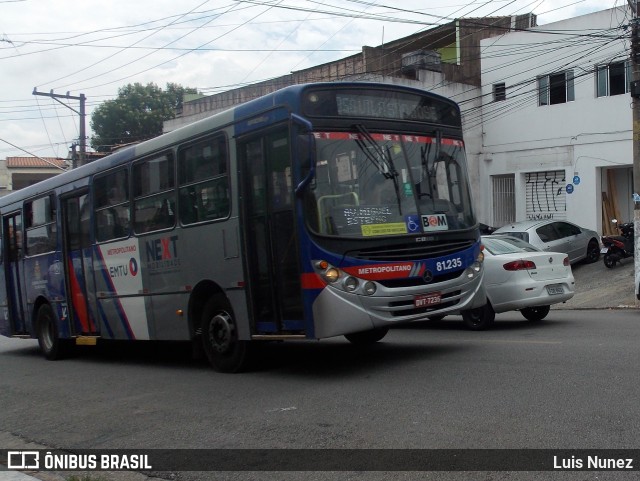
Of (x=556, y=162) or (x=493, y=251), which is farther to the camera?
(x=556, y=162)

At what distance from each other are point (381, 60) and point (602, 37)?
9.28 metres

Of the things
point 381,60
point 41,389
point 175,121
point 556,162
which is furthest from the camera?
point 175,121

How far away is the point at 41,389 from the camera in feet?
31.2

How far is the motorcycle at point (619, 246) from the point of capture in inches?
770

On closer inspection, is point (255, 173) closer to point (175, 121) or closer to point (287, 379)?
point (287, 379)

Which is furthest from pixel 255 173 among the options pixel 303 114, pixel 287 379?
pixel 287 379

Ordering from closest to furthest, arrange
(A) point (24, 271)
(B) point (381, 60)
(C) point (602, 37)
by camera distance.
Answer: (A) point (24, 271) → (C) point (602, 37) → (B) point (381, 60)

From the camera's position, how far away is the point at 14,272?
14.2m

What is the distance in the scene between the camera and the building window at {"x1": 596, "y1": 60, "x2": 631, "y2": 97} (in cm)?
2331

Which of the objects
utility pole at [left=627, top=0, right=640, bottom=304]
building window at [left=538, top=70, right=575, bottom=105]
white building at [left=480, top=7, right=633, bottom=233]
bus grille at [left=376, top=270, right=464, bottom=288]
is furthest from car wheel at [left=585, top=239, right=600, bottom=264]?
bus grille at [left=376, top=270, right=464, bottom=288]

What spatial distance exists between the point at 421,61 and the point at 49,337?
20.1m

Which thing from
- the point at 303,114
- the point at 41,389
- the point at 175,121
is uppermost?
the point at 175,121

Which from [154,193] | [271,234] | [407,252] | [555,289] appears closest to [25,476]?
[271,234]

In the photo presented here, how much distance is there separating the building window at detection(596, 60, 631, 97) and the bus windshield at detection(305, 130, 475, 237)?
675 inches
